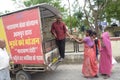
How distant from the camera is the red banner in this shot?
658 cm

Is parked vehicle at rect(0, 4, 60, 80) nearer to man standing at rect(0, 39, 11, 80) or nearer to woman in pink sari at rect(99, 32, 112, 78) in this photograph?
man standing at rect(0, 39, 11, 80)

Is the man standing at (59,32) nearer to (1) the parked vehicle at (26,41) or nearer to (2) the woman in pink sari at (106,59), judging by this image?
(1) the parked vehicle at (26,41)

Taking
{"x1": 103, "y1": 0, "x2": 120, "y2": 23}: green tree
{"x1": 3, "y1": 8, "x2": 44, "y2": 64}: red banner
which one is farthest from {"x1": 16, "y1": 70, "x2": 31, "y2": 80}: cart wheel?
{"x1": 103, "y1": 0, "x2": 120, "y2": 23}: green tree

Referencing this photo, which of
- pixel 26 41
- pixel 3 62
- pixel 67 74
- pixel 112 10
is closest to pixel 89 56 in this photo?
pixel 67 74

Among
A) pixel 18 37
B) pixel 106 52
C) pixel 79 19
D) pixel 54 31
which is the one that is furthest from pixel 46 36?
pixel 79 19

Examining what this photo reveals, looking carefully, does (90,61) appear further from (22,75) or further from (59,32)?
(22,75)

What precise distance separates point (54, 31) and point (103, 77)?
6.71 ft

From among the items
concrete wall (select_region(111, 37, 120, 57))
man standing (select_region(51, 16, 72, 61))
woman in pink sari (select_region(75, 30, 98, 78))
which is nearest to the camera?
woman in pink sari (select_region(75, 30, 98, 78))

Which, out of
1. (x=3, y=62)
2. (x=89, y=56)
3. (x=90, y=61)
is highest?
(x=3, y=62)

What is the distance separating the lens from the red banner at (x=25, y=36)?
6.58 metres

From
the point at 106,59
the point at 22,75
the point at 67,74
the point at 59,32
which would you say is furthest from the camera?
the point at 67,74

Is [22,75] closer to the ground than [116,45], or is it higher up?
closer to the ground

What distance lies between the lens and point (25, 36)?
22.3ft

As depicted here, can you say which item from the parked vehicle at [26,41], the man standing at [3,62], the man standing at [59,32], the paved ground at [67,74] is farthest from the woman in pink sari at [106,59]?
the man standing at [3,62]
